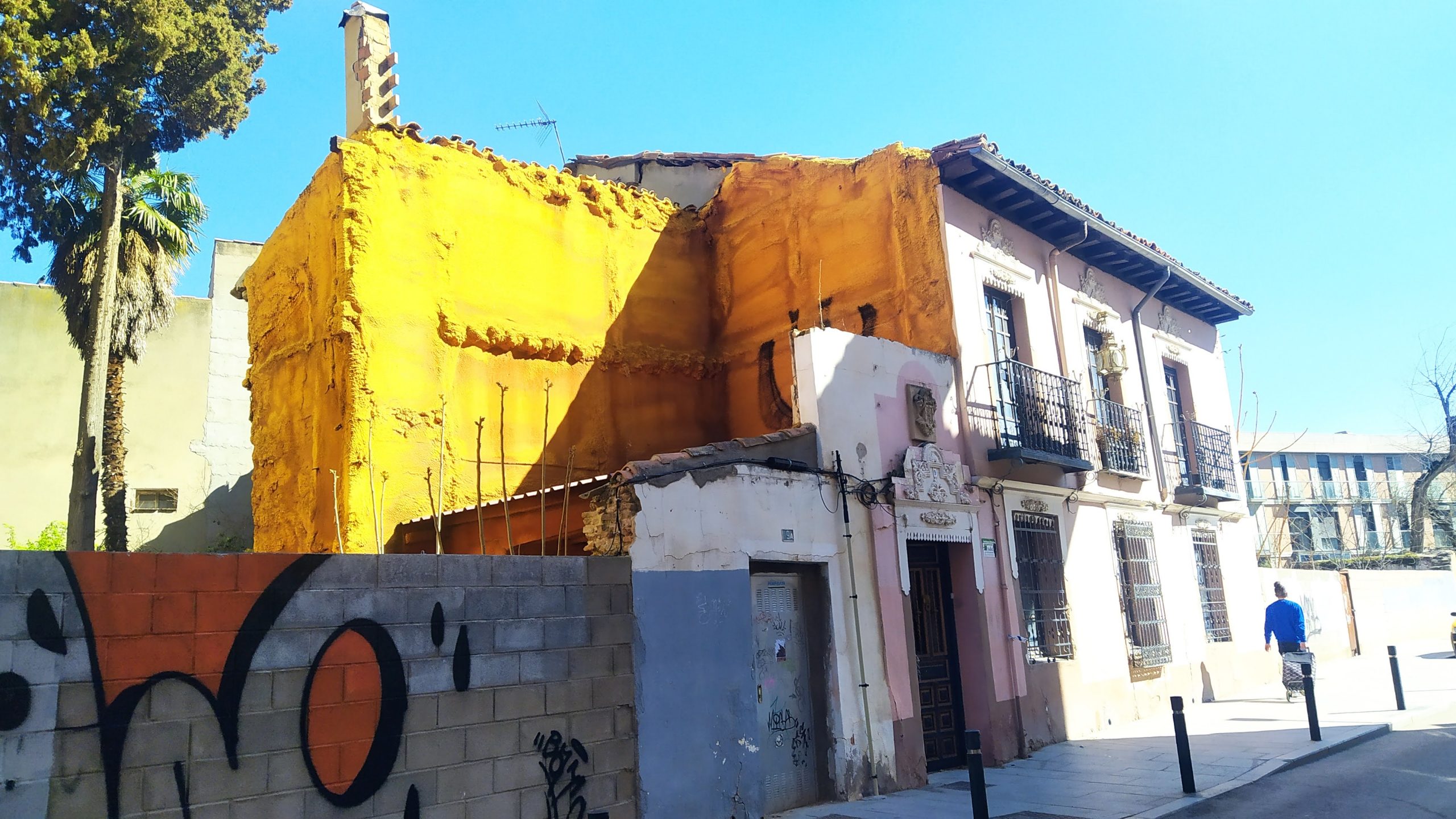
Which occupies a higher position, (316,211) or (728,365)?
(316,211)

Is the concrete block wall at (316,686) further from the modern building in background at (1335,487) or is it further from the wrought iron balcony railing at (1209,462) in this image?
the modern building in background at (1335,487)

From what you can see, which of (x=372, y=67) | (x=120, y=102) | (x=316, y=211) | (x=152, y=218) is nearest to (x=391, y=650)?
(x=316, y=211)

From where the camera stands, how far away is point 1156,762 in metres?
Answer: 10.2

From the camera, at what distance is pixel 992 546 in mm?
11562

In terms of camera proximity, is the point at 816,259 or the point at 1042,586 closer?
the point at 1042,586

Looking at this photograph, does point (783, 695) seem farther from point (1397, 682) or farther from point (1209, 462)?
point (1209, 462)

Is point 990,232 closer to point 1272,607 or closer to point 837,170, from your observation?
point 837,170

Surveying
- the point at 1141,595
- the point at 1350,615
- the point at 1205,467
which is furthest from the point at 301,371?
the point at 1350,615

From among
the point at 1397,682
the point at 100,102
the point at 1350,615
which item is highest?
the point at 100,102

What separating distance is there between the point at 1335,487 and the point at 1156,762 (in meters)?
48.1

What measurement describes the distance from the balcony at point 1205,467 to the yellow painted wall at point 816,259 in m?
6.65

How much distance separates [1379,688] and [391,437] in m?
15.1

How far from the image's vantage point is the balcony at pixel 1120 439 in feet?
46.3

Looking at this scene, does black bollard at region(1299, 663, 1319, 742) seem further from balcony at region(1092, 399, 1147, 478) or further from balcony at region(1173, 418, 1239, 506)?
balcony at region(1173, 418, 1239, 506)
